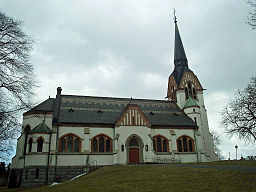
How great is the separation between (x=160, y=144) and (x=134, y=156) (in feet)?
16.6

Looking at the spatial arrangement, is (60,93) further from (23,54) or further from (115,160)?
(23,54)

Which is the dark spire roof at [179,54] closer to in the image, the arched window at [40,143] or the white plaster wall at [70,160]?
the white plaster wall at [70,160]

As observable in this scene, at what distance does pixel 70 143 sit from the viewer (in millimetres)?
32750

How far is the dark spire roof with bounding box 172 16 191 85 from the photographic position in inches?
1887

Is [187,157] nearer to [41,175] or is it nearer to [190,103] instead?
[190,103]

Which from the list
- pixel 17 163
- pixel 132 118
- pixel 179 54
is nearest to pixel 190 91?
pixel 179 54

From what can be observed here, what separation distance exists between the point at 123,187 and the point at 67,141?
1987 cm

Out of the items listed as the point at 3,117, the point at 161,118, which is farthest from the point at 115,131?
the point at 3,117

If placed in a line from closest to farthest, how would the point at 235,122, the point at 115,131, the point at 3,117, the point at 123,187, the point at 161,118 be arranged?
the point at 3,117 < the point at 123,187 < the point at 235,122 < the point at 115,131 < the point at 161,118

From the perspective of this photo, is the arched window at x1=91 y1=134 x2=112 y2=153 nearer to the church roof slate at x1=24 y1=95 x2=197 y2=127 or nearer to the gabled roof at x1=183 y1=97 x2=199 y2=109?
the church roof slate at x1=24 y1=95 x2=197 y2=127

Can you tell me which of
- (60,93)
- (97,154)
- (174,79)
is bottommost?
(97,154)

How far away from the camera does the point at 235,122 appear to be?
2527 cm

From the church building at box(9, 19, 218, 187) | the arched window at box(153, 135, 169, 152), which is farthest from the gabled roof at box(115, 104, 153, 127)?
the arched window at box(153, 135, 169, 152)

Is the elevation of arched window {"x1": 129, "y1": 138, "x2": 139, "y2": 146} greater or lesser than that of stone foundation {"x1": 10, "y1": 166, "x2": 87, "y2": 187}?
greater
